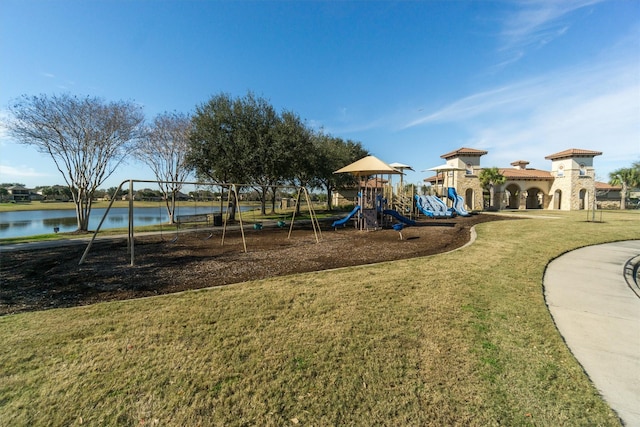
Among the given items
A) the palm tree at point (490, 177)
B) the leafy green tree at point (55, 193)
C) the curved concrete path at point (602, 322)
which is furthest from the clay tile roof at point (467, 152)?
the leafy green tree at point (55, 193)

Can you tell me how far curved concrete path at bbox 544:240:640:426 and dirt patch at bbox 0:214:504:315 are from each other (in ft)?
11.8

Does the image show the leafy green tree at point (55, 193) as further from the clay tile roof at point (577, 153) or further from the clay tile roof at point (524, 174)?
the clay tile roof at point (577, 153)

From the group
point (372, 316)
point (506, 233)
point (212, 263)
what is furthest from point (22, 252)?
point (506, 233)

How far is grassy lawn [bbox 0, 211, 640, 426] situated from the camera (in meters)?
2.52

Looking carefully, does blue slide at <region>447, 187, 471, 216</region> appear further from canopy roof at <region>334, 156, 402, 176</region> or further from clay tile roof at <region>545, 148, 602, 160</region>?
clay tile roof at <region>545, 148, 602, 160</region>

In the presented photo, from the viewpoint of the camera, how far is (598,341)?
12.1 ft

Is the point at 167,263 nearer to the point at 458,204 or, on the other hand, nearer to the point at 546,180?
the point at 458,204

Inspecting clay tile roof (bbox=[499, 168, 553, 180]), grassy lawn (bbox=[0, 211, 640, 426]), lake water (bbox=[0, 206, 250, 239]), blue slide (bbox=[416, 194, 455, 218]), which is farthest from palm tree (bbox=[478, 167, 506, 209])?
grassy lawn (bbox=[0, 211, 640, 426])

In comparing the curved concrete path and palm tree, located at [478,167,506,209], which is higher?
palm tree, located at [478,167,506,209]

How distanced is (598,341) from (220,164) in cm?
1798

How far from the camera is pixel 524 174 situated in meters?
37.3

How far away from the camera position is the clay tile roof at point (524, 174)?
36250 mm

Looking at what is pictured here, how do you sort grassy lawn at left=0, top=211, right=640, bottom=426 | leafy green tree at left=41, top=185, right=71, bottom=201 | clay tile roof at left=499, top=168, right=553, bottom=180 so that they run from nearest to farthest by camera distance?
grassy lawn at left=0, top=211, right=640, bottom=426
clay tile roof at left=499, top=168, right=553, bottom=180
leafy green tree at left=41, top=185, right=71, bottom=201

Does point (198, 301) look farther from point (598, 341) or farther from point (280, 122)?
point (280, 122)
